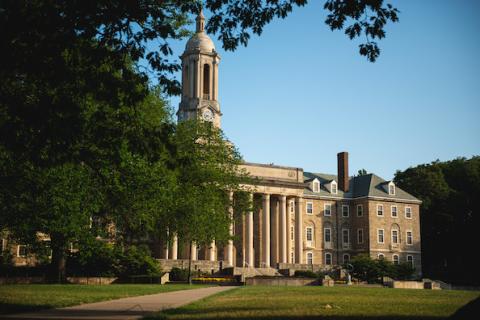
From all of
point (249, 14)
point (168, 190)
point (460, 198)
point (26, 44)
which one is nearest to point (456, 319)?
point (249, 14)

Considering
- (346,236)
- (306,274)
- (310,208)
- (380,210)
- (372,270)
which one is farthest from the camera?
(346,236)

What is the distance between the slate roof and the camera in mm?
85000

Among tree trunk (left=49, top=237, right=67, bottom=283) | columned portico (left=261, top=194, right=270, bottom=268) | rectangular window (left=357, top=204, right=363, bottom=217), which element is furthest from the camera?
rectangular window (left=357, top=204, right=363, bottom=217)

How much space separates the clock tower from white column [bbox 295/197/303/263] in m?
15.2

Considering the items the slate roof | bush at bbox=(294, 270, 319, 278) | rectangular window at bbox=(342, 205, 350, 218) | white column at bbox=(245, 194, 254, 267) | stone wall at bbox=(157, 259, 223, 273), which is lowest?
bush at bbox=(294, 270, 319, 278)

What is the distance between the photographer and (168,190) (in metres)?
33.7

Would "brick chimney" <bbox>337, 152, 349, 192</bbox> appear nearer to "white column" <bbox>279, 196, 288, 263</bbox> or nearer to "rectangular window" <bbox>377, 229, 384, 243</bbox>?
"rectangular window" <bbox>377, 229, 384, 243</bbox>

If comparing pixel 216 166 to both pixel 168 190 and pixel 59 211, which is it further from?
pixel 59 211

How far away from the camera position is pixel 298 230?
78125 millimetres

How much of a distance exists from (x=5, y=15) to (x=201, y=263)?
162 feet

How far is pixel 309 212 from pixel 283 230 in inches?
306

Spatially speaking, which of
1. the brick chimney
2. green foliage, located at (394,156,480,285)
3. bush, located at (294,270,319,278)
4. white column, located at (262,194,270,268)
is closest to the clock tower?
white column, located at (262,194,270,268)

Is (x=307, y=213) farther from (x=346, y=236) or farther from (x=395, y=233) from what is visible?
(x=395, y=233)

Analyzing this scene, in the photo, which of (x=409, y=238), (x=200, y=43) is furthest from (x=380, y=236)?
(x=200, y=43)
